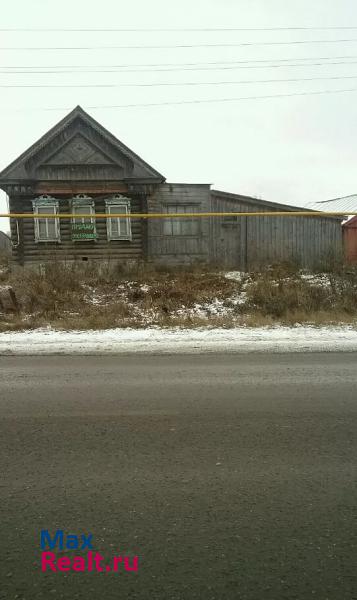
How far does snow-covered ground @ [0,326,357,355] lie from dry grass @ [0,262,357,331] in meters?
0.72

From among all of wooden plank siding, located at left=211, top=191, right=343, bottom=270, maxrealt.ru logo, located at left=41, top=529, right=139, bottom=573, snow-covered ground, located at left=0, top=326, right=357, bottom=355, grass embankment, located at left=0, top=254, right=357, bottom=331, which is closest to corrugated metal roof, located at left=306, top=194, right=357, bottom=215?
wooden plank siding, located at left=211, top=191, right=343, bottom=270

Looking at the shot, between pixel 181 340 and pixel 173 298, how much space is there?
411cm

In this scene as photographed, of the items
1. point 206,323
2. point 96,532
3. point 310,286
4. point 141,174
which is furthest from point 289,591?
point 141,174

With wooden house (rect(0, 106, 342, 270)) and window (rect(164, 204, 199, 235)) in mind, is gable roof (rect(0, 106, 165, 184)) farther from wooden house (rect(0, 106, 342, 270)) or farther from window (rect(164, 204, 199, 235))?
window (rect(164, 204, 199, 235))

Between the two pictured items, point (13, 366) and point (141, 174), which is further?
point (141, 174)

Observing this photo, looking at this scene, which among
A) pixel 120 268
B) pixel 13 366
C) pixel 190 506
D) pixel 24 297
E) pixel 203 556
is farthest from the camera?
pixel 120 268

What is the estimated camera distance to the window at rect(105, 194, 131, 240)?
1872 cm

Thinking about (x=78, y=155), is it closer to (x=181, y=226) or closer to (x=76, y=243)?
(x=76, y=243)

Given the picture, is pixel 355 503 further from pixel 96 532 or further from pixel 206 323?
pixel 206 323

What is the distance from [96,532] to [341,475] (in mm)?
1715

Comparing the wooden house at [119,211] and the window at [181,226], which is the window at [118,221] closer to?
the wooden house at [119,211]

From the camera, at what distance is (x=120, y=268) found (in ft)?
49.3

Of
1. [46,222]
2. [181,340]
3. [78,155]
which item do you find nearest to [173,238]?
[78,155]

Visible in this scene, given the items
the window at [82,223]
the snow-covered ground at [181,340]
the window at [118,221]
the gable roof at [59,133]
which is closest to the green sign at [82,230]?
the window at [82,223]
